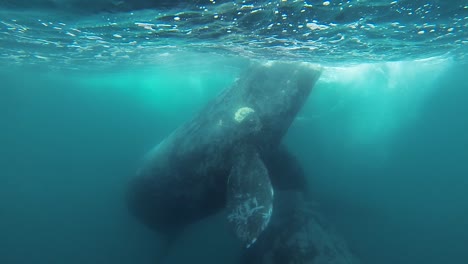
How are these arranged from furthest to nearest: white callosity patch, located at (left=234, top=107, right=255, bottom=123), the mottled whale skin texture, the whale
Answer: the whale → white callosity patch, located at (left=234, top=107, right=255, bottom=123) → the mottled whale skin texture

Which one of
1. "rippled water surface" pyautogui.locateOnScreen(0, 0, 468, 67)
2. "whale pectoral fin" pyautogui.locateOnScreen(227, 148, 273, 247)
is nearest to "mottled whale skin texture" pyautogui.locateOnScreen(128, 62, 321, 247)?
"whale pectoral fin" pyautogui.locateOnScreen(227, 148, 273, 247)

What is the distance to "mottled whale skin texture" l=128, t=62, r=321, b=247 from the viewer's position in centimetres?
1092

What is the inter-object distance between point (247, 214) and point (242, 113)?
4.72 m

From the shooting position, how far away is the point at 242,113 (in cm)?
1345

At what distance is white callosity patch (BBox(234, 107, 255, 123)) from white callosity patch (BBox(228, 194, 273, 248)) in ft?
12.3

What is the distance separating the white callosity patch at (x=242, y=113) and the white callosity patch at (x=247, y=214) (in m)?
3.76

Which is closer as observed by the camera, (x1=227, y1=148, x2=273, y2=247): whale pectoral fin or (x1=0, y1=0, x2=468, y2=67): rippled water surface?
(x1=227, y1=148, x2=273, y2=247): whale pectoral fin

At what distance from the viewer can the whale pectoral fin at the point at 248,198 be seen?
9797 mm

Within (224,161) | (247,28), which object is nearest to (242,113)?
(224,161)

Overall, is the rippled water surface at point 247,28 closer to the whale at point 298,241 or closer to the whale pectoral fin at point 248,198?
the whale pectoral fin at point 248,198

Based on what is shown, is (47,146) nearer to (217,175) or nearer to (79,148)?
(79,148)

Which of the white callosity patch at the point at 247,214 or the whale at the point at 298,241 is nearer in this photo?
the white callosity patch at the point at 247,214

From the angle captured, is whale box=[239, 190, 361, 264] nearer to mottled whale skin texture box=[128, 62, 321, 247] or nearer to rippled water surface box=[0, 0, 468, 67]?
mottled whale skin texture box=[128, 62, 321, 247]

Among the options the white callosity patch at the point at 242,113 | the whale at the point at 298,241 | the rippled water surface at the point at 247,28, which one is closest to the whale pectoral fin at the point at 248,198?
the white callosity patch at the point at 242,113
